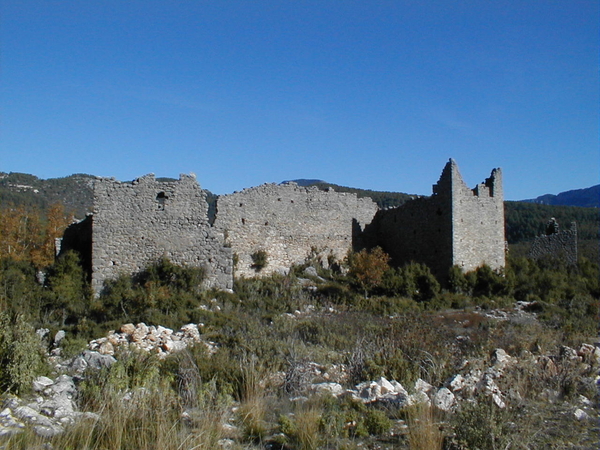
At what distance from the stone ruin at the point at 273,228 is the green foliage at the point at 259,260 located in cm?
9

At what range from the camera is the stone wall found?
64.6 ft

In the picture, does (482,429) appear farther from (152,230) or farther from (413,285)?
(413,285)

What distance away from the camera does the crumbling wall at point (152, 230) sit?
1609cm

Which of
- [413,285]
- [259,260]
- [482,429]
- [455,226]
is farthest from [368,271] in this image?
[482,429]

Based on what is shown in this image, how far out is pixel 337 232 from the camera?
2308cm

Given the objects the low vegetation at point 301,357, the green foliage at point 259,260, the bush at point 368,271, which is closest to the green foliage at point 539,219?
the low vegetation at point 301,357

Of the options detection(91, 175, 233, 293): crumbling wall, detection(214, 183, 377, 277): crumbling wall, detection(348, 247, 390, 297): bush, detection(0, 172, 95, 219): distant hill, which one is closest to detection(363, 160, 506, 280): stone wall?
detection(348, 247, 390, 297): bush

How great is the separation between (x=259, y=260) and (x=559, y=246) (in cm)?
1418

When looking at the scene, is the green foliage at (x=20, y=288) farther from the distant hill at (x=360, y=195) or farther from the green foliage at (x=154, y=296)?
the distant hill at (x=360, y=195)

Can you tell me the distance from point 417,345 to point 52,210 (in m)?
28.7

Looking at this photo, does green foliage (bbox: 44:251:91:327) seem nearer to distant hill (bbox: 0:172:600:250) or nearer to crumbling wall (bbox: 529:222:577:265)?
crumbling wall (bbox: 529:222:577:265)

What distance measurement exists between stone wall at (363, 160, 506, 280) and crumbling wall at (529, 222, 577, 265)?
18.4 ft

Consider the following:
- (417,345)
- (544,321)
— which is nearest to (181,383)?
(417,345)

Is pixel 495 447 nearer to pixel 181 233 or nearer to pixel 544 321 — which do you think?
pixel 544 321
